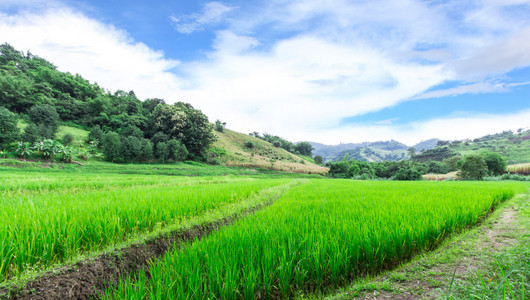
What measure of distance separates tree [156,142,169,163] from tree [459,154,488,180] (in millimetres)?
47030

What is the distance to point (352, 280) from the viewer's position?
1.87 meters

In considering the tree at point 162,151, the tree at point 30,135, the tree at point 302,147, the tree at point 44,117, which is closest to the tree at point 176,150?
the tree at point 162,151

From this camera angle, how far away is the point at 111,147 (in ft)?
95.4

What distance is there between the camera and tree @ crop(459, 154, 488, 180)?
2734 cm

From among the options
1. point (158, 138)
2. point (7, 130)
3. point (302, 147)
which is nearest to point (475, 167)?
point (158, 138)

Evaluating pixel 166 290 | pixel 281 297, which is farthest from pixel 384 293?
pixel 166 290

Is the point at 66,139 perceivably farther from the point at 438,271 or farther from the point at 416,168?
the point at 416,168

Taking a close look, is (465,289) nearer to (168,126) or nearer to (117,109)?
(168,126)

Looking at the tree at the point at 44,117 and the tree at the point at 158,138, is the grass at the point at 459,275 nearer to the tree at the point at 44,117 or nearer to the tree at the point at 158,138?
Answer: the tree at the point at 158,138

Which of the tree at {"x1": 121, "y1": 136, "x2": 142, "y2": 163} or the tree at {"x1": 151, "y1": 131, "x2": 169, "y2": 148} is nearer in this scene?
the tree at {"x1": 121, "y1": 136, "x2": 142, "y2": 163}

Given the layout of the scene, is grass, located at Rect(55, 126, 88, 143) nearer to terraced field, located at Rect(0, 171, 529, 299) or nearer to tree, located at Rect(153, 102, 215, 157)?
tree, located at Rect(153, 102, 215, 157)

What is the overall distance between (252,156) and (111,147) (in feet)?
95.3

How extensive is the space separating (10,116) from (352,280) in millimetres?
40539

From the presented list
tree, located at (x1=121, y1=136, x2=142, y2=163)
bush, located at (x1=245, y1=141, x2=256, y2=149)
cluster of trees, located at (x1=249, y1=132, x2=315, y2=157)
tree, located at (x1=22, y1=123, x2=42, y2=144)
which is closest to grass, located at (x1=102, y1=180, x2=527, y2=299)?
tree, located at (x1=121, y1=136, x2=142, y2=163)
